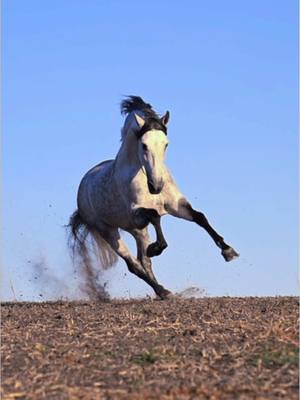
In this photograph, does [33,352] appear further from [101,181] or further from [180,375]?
[101,181]

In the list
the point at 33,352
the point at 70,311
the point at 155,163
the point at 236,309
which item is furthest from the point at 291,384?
the point at 155,163

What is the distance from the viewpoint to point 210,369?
598 centimetres

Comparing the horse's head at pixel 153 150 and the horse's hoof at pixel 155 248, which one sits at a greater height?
the horse's head at pixel 153 150

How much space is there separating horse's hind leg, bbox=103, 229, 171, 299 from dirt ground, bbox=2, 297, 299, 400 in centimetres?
317

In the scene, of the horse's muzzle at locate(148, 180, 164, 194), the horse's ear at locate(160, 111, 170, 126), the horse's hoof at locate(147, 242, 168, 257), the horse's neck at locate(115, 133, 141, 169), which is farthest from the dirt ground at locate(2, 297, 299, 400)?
the horse's ear at locate(160, 111, 170, 126)

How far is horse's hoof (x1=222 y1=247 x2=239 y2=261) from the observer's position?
12227 millimetres

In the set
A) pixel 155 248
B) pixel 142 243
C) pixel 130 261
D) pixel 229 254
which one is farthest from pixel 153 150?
pixel 130 261

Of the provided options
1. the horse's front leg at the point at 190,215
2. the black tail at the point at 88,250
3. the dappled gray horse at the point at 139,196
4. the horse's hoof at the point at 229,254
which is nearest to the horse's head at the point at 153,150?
the dappled gray horse at the point at 139,196

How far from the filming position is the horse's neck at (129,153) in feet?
41.8

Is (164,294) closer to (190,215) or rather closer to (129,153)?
(190,215)

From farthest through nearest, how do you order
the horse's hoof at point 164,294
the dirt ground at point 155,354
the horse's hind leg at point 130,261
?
1. the horse's hind leg at point 130,261
2. the horse's hoof at point 164,294
3. the dirt ground at point 155,354

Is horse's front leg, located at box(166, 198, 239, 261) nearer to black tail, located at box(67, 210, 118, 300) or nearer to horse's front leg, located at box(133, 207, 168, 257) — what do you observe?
horse's front leg, located at box(133, 207, 168, 257)

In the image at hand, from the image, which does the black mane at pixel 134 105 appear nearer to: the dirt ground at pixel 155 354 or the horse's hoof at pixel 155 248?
the horse's hoof at pixel 155 248

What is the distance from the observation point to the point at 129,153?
42.3ft
